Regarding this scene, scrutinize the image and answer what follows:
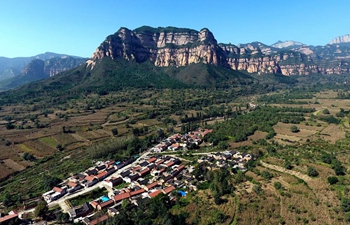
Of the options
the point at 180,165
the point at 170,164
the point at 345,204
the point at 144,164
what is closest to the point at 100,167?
the point at 144,164

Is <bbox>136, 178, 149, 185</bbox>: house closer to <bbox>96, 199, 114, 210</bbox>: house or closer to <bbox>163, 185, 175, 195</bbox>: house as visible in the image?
<bbox>163, 185, 175, 195</bbox>: house

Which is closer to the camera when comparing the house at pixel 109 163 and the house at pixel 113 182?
the house at pixel 113 182

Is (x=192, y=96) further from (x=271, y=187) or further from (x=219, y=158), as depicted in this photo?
(x=271, y=187)

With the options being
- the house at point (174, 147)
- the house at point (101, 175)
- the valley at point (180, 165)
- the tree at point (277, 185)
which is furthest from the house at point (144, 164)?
the tree at point (277, 185)

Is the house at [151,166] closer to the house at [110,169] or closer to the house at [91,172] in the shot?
the house at [110,169]

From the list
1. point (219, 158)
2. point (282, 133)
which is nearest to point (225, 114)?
point (282, 133)

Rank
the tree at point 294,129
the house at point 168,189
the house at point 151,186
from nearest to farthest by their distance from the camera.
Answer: the house at point 168,189, the house at point 151,186, the tree at point 294,129
